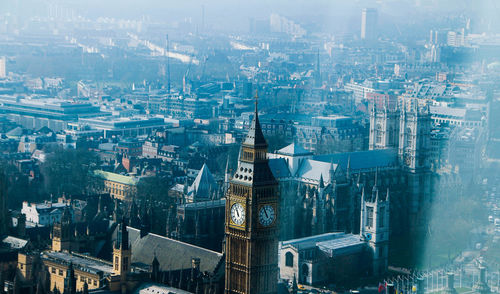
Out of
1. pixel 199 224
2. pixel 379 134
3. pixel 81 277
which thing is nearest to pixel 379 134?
pixel 379 134

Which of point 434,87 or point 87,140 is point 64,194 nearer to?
point 87,140

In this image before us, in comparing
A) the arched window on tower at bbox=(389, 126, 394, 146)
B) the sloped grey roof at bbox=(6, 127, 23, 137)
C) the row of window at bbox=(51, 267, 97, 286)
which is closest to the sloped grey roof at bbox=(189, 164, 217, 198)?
the arched window on tower at bbox=(389, 126, 394, 146)

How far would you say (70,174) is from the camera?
285 ft

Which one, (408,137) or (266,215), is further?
(408,137)

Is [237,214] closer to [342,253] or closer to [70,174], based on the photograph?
[342,253]

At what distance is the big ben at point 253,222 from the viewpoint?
4350 cm

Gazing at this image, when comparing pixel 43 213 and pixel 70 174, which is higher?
pixel 70 174

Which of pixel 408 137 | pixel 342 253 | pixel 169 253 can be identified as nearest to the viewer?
pixel 169 253

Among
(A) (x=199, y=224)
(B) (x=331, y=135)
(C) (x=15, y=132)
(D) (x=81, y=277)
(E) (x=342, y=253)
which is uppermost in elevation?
(B) (x=331, y=135)

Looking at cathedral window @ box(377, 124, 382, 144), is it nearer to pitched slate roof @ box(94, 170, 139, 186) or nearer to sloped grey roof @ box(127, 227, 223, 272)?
pitched slate roof @ box(94, 170, 139, 186)

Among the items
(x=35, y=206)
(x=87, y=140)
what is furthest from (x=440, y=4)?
(x=35, y=206)

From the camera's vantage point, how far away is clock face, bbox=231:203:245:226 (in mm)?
43750

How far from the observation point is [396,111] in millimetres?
85688

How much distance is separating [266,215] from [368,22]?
9729 cm
